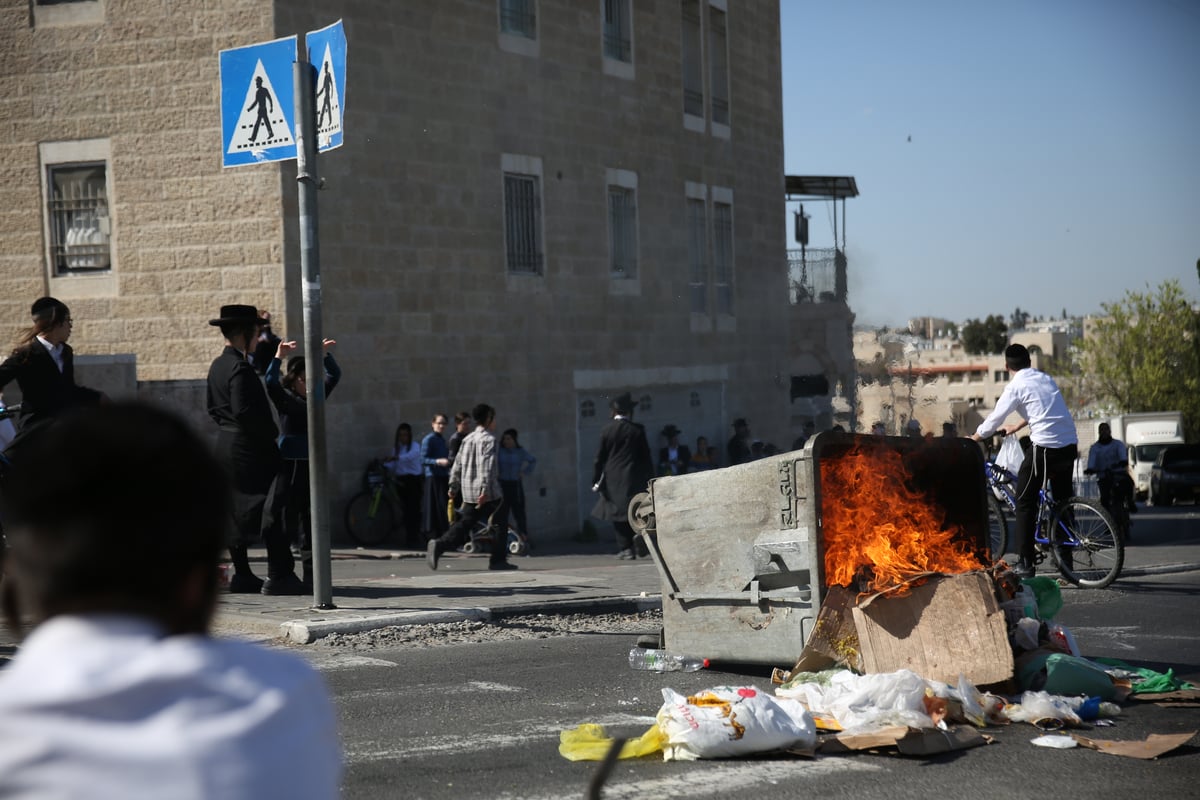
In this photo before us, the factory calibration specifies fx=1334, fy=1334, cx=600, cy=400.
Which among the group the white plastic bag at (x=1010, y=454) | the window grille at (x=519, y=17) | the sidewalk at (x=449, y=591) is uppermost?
the window grille at (x=519, y=17)

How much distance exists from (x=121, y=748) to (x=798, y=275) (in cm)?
3045

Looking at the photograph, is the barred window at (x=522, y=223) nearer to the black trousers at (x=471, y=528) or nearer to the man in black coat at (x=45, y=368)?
the black trousers at (x=471, y=528)

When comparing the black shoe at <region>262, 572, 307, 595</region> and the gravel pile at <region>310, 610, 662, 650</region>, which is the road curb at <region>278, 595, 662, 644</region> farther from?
the black shoe at <region>262, 572, 307, 595</region>

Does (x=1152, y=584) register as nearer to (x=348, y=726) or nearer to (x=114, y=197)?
(x=348, y=726)

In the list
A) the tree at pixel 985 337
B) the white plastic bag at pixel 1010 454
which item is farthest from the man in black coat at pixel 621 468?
the tree at pixel 985 337

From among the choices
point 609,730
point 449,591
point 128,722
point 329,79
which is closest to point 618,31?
point 329,79

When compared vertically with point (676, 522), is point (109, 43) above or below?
above

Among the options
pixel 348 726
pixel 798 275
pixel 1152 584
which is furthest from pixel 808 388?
pixel 348 726

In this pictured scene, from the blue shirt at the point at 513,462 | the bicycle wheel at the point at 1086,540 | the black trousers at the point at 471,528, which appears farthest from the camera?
the blue shirt at the point at 513,462

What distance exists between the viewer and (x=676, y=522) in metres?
7.92

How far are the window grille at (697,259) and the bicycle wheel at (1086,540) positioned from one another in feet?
47.5

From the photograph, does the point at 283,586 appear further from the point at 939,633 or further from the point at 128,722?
the point at 128,722

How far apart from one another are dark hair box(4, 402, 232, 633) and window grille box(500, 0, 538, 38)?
19483mm

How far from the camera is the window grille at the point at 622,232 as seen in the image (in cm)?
2290
